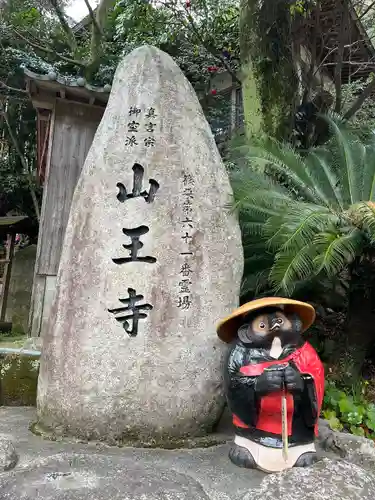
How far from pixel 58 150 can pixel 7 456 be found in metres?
5.59

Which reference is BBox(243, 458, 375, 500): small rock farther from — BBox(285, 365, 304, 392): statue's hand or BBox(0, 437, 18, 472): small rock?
BBox(0, 437, 18, 472): small rock

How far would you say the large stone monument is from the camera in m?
3.55

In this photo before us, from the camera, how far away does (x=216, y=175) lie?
167 inches

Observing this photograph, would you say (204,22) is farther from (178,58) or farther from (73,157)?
(73,157)

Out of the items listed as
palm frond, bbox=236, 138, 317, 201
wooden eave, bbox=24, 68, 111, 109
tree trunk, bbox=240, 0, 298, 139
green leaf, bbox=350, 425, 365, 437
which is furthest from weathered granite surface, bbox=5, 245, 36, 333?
green leaf, bbox=350, 425, 365, 437

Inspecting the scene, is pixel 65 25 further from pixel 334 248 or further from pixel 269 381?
pixel 269 381

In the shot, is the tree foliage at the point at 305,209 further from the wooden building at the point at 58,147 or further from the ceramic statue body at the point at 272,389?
the wooden building at the point at 58,147

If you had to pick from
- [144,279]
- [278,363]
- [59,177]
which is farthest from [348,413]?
[59,177]

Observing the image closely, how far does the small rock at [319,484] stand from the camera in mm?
2542

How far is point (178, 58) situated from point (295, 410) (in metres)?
9.20

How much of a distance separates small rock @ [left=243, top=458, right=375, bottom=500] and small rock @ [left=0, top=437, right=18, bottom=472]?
148cm

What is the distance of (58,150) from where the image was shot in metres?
7.68

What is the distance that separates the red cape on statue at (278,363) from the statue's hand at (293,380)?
0.24 ft

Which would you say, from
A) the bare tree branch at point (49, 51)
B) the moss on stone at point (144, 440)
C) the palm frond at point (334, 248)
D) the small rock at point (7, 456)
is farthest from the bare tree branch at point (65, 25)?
the small rock at point (7, 456)
